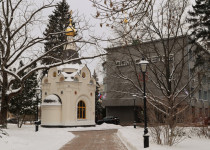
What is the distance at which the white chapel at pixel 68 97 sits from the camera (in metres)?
33.3

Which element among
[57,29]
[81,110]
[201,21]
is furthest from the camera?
[57,29]

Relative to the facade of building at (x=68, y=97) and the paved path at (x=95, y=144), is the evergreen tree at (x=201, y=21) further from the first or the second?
the facade of building at (x=68, y=97)

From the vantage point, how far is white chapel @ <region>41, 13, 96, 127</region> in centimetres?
3328

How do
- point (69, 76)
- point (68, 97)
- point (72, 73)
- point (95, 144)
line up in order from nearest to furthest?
point (95, 144) < point (68, 97) < point (69, 76) < point (72, 73)

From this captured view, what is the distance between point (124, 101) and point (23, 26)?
3010cm

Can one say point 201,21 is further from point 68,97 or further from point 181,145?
point 68,97

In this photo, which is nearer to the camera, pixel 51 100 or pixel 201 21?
pixel 201 21

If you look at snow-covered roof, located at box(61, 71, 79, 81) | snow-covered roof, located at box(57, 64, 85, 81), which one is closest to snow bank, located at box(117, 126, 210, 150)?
snow-covered roof, located at box(61, 71, 79, 81)

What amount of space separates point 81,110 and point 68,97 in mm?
2898

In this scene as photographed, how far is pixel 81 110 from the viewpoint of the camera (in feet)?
115

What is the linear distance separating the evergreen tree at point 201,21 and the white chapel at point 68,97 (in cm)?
1594

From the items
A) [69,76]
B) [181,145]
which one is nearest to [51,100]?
[69,76]

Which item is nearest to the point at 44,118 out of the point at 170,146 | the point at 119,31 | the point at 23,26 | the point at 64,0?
the point at 23,26

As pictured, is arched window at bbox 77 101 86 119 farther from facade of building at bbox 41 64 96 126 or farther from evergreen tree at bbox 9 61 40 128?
evergreen tree at bbox 9 61 40 128
